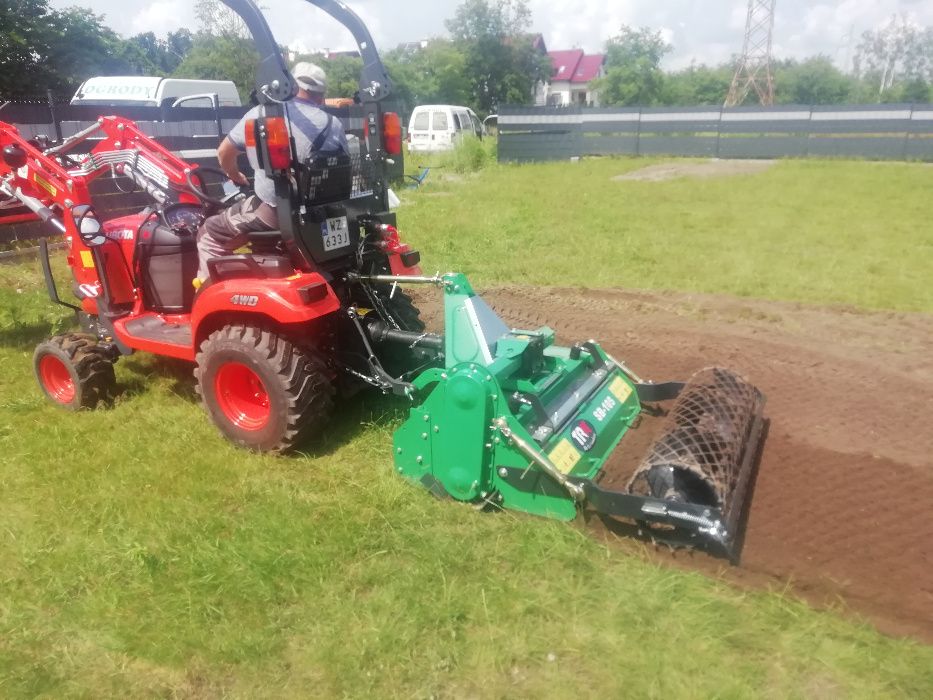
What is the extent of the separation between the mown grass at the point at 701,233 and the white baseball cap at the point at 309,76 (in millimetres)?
3719

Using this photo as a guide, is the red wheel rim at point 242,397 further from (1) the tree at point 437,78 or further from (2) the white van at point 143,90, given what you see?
(1) the tree at point 437,78

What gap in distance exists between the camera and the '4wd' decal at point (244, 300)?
12.3ft

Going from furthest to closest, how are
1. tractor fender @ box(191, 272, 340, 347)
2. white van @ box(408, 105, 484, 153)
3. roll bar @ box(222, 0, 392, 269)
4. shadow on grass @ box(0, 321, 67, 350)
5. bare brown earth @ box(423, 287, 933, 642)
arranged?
white van @ box(408, 105, 484, 153)
shadow on grass @ box(0, 321, 67, 350)
tractor fender @ box(191, 272, 340, 347)
roll bar @ box(222, 0, 392, 269)
bare brown earth @ box(423, 287, 933, 642)

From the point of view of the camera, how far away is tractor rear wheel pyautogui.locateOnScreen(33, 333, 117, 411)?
4578 mm

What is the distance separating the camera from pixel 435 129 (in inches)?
797

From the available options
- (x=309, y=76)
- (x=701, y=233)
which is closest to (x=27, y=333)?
(x=309, y=76)

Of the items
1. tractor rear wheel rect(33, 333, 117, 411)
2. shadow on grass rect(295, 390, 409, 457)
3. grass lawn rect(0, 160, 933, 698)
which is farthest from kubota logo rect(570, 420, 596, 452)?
tractor rear wheel rect(33, 333, 117, 411)

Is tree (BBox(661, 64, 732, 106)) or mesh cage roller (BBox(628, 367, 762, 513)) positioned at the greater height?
tree (BBox(661, 64, 732, 106))

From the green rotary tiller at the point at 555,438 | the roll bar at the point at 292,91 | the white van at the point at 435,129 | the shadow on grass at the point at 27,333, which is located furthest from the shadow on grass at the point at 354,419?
the white van at the point at 435,129

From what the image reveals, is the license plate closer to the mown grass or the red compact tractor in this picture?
the red compact tractor

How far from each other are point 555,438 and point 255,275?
70.3 inches

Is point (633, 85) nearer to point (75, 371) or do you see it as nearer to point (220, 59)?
point (220, 59)

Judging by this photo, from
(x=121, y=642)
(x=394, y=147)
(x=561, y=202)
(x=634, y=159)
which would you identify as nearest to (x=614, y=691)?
(x=121, y=642)

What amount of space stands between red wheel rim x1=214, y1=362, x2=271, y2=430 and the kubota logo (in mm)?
1635
